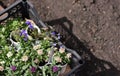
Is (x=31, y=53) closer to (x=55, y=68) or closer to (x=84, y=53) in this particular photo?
(x=55, y=68)

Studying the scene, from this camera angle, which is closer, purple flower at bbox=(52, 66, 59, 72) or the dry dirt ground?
purple flower at bbox=(52, 66, 59, 72)

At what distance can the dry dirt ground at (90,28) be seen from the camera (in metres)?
3.66

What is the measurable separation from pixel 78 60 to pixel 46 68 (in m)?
0.27

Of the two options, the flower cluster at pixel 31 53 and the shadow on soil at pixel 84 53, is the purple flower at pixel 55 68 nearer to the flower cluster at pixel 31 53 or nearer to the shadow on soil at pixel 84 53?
the flower cluster at pixel 31 53

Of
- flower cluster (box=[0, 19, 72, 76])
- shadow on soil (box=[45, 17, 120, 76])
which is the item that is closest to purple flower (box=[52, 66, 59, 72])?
flower cluster (box=[0, 19, 72, 76])

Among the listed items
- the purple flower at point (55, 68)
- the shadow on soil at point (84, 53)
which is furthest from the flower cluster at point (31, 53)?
the shadow on soil at point (84, 53)

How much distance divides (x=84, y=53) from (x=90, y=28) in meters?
0.30

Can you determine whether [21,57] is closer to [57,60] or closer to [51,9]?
Result: [57,60]

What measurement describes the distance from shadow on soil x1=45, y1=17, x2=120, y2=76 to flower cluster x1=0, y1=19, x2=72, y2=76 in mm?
741

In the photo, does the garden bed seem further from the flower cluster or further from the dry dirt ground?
the dry dirt ground

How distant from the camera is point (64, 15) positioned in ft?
12.7

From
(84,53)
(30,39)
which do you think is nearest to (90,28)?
(84,53)

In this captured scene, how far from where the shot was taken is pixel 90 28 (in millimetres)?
3809

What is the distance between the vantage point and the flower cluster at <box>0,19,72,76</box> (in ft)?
9.12
